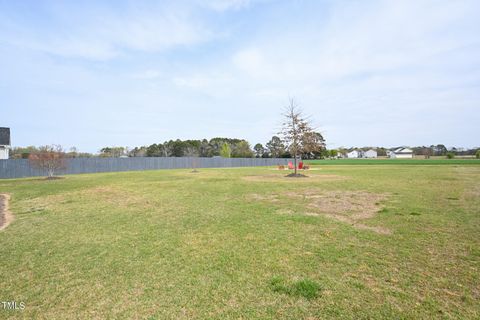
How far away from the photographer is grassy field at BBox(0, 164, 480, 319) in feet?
8.73

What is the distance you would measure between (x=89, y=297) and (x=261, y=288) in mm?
1940

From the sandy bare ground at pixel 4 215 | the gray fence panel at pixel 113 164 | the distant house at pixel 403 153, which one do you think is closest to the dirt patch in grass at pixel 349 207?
the sandy bare ground at pixel 4 215

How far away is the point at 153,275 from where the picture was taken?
134 inches

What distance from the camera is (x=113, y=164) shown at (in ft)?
103

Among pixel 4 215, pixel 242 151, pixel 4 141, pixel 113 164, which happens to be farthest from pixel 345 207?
pixel 242 151

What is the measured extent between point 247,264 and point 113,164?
31.8 metres

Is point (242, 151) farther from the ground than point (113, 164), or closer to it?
farther from the ground

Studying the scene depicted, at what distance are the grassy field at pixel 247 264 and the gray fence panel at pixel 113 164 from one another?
2127 cm

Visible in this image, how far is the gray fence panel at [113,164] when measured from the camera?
23.1 metres

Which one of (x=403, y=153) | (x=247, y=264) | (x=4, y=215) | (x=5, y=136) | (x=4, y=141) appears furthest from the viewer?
(x=403, y=153)

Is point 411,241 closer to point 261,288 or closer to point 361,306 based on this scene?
point 361,306

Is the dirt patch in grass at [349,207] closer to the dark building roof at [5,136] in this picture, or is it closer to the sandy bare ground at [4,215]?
the sandy bare ground at [4,215]

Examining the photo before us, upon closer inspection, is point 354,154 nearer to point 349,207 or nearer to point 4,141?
A: point 4,141

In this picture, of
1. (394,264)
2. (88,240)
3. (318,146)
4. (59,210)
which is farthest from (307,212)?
(318,146)
